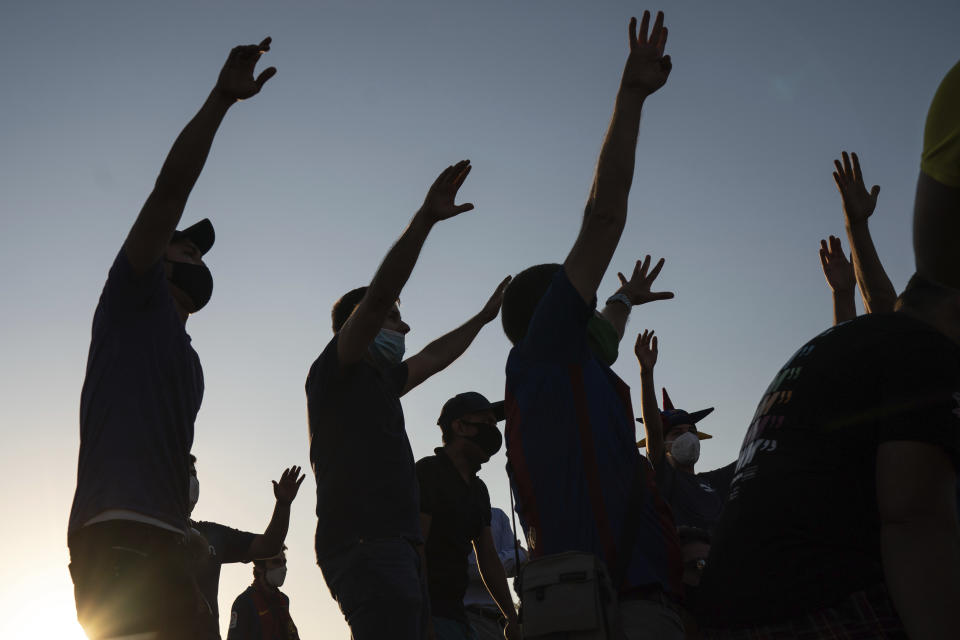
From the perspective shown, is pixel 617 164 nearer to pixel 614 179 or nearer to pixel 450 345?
pixel 614 179

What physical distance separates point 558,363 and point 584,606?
0.89 m

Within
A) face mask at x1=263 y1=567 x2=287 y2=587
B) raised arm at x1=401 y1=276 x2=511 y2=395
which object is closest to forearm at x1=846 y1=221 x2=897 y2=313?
raised arm at x1=401 y1=276 x2=511 y2=395

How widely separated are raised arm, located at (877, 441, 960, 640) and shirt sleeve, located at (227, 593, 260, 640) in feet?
38.6

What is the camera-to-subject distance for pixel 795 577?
91.0 inches

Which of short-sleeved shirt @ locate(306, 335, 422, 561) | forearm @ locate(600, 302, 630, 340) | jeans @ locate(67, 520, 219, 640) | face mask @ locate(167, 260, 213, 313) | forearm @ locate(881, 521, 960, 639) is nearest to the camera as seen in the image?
forearm @ locate(881, 521, 960, 639)

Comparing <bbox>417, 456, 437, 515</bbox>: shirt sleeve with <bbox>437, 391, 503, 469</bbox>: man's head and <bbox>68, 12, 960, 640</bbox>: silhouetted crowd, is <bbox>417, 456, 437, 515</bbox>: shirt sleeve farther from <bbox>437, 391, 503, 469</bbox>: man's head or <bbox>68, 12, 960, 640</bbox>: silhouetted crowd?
<bbox>68, 12, 960, 640</bbox>: silhouetted crowd

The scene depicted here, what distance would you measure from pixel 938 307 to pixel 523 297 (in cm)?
161

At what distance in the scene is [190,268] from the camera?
4.07 metres

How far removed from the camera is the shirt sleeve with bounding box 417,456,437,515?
21.0 feet

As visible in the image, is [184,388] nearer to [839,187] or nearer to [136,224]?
[136,224]

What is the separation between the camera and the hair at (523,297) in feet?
11.9

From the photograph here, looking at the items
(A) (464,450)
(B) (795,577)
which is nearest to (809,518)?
(B) (795,577)

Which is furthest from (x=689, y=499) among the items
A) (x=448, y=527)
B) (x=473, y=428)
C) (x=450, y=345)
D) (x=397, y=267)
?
(x=397, y=267)

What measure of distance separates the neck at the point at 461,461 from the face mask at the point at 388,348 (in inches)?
76.4
